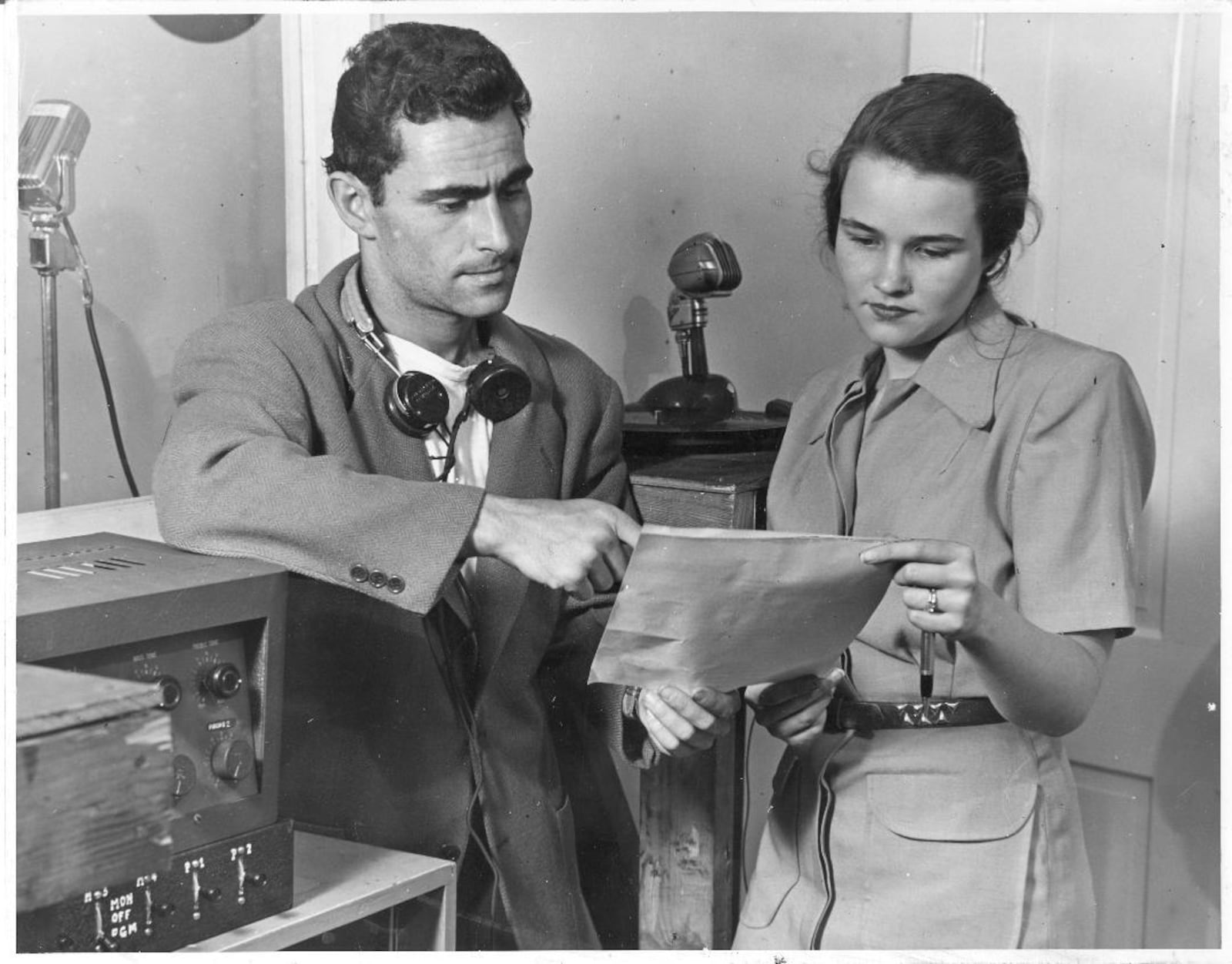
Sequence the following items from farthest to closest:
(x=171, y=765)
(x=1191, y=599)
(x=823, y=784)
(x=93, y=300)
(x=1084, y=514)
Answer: (x=1191, y=599), (x=93, y=300), (x=823, y=784), (x=1084, y=514), (x=171, y=765)

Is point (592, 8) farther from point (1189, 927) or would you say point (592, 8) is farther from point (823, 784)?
point (1189, 927)

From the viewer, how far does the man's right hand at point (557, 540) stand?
1226 mm

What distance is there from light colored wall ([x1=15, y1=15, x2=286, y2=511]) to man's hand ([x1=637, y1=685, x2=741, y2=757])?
0.77m

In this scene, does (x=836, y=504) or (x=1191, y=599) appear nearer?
(x=836, y=504)

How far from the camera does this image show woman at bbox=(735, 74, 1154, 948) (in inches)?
48.8

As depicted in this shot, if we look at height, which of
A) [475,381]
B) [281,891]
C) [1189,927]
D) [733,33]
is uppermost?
[733,33]

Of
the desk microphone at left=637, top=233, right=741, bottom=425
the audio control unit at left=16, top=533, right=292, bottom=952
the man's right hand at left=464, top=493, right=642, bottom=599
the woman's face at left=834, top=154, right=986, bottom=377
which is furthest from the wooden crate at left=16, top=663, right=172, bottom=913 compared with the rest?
the desk microphone at left=637, top=233, right=741, bottom=425

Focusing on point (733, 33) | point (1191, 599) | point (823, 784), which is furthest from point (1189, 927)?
point (733, 33)

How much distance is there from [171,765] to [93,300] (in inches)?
30.6

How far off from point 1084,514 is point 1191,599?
0.73 m

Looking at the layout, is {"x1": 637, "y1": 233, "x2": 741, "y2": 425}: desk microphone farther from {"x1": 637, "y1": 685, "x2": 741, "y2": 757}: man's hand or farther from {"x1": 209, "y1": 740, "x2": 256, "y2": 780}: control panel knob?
{"x1": 209, "y1": 740, "x2": 256, "y2": 780}: control panel knob

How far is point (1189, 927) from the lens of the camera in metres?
1.87

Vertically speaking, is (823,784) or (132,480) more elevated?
(132,480)

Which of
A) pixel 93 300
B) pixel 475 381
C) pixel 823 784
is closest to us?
pixel 823 784
